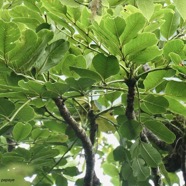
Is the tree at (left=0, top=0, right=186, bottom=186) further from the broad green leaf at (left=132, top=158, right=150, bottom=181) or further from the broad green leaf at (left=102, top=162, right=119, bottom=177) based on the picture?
the broad green leaf at (left=102, top=162, right=119, bottom=177)

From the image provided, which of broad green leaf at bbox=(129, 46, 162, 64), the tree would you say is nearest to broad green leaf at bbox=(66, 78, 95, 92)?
the tree

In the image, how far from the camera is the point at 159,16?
1.10 m

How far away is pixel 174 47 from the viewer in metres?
0.96

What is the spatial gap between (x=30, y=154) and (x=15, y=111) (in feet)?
0.57

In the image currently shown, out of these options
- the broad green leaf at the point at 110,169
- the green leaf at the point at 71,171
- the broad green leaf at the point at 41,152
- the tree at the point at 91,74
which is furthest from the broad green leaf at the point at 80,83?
the broad green leaf at the point at 110,169

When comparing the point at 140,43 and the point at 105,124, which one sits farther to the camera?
the point at 105,124

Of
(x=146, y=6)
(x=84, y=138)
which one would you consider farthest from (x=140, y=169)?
(x=146, y=6)

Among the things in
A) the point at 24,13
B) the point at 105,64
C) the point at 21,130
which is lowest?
the point at 21,130

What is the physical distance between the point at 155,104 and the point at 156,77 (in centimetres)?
10

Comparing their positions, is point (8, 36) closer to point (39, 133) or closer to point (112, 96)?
point (112, 96)

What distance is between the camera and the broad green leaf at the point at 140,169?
137 cm

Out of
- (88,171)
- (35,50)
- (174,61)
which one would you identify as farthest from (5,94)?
(88,171)

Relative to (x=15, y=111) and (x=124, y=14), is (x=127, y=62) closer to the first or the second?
(x=124, y=14)

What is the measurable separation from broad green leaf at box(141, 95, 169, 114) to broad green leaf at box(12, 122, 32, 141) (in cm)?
33
